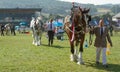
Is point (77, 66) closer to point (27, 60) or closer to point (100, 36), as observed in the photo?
point (100, 36)

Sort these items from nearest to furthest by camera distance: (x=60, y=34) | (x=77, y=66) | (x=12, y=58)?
(x=77, y=66), (x=12, y=58), (x=60, y=34)

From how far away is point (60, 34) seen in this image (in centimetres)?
3394

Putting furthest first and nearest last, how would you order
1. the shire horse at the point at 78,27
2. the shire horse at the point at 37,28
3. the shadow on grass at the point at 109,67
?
the shire horse at the point at 37,28 < the shire horse at the point at 78,27 < the shadow on grass at the point at 109,67

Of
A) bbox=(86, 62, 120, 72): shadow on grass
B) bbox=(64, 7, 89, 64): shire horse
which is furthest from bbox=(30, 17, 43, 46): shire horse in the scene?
bbox=(86, 62, 120, 72): shadow on grass

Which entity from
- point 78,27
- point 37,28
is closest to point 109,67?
point 78,27

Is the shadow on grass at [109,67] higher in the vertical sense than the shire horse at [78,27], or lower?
lower

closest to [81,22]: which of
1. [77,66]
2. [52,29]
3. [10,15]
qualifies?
[77,66]

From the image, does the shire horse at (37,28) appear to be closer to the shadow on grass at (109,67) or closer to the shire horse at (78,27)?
the shire horse at (78,27)

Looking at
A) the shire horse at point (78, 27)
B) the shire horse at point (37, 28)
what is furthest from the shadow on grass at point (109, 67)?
the shire horse at point (37, 28)

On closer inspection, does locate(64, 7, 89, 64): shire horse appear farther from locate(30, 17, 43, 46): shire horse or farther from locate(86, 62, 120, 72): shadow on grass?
locate(30, 17, 43, 46): shire horse

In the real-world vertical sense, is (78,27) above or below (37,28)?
above

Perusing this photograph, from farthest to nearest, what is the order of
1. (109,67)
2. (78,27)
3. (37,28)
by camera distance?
(37,28), (78,27), (109,67)

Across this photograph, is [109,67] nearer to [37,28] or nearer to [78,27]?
[78,27]

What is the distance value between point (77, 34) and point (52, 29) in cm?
974
